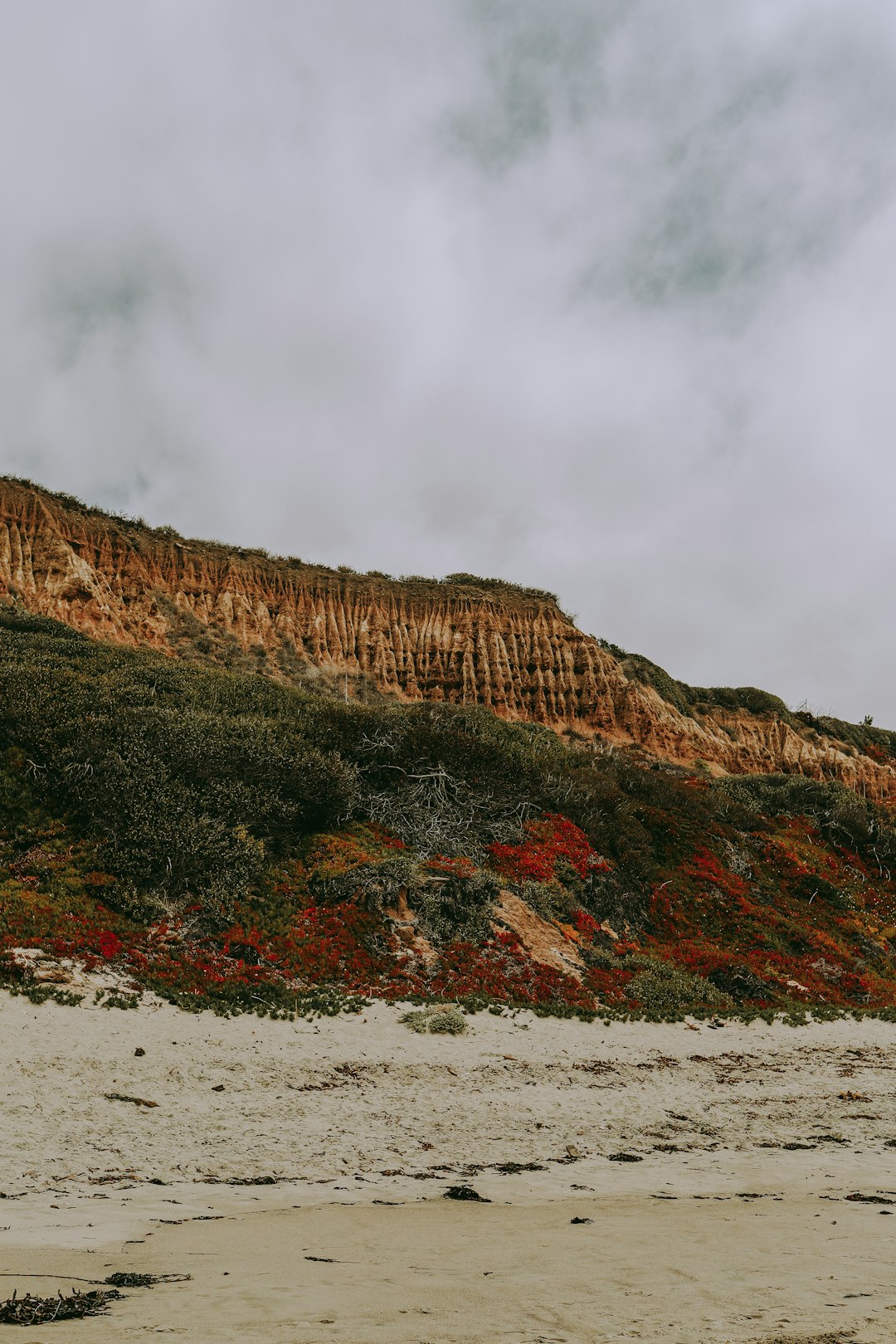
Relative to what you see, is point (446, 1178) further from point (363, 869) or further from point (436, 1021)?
point (363, 869)

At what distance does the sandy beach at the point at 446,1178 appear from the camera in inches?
148

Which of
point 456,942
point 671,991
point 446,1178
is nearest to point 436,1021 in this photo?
point 456,942

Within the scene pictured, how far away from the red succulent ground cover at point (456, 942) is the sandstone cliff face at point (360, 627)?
91.2 feet

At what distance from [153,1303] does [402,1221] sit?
8.43ft

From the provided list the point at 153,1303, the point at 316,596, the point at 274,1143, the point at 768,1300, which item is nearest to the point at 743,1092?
the point at 274,1143

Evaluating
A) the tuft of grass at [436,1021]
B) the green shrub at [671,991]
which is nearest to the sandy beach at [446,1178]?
the tuft of grass at [436,1021]

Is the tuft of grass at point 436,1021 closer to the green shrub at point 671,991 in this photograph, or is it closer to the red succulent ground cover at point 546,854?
the green shrub at point 671,991

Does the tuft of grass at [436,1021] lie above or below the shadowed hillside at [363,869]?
below

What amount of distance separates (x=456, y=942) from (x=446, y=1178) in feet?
30.5

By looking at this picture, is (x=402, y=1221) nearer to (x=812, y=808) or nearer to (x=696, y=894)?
(x=696, y=894)

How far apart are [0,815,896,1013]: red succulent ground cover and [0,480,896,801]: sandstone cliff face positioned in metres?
27.8

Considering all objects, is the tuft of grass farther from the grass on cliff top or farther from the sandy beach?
the grass on cliff top

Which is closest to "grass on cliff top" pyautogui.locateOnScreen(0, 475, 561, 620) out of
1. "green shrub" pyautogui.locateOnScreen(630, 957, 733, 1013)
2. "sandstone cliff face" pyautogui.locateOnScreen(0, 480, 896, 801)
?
"sandstone cliff face" pyautogui.locateOnScreen(0, 480, 896, 801)

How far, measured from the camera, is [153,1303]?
3.69 meters
